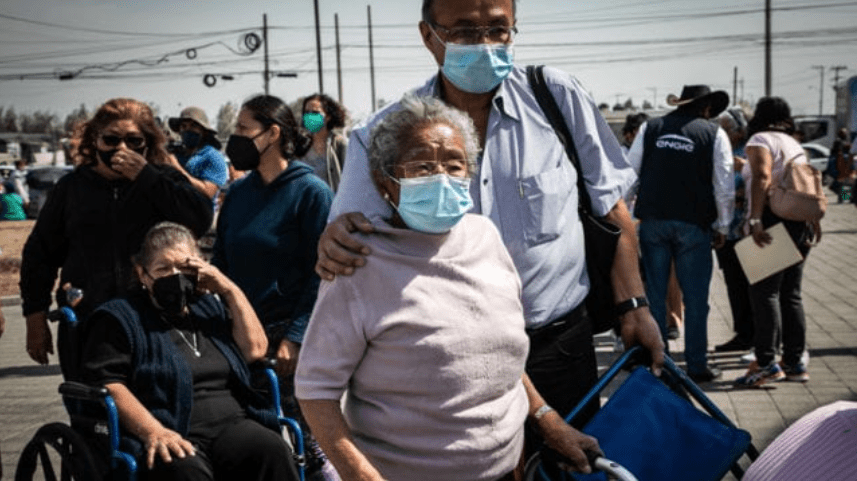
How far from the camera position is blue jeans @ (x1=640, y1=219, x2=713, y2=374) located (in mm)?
6492

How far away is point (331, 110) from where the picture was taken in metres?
7.34

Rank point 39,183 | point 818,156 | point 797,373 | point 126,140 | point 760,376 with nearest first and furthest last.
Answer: point 126,140
point 760,376
point 797,373
point 39,183
point 818,156

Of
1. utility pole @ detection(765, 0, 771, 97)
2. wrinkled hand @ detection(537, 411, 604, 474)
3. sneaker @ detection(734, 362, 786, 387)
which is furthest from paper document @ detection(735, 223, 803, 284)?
utility pole @ detection(765, 0, 771, 97)

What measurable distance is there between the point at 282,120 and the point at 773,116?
3.60m

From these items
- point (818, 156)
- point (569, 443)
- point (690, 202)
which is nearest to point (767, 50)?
point (818, 156)

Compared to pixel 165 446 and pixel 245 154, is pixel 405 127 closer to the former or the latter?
pixel 165 446

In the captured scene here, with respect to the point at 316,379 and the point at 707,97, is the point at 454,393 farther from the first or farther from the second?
the point at 707,97

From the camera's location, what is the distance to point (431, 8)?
107 inches

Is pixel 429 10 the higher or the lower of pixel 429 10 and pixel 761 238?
the higher

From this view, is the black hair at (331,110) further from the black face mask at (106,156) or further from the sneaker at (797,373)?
the sneaker at (797,373)

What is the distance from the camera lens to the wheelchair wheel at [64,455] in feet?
11.3

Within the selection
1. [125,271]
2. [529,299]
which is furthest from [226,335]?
[529,299]

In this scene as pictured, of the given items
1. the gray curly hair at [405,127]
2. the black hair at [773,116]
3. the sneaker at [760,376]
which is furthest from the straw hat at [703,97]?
the gray curly hair at [405,127]

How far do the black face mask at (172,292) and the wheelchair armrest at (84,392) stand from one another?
428mm
